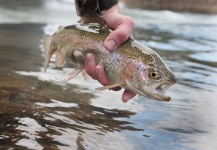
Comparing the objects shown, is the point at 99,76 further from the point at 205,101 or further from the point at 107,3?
the point at 205,101

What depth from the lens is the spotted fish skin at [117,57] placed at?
2.14 meters

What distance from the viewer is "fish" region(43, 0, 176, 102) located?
2.14 metres

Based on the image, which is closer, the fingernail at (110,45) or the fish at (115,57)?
the fish at (115,57)

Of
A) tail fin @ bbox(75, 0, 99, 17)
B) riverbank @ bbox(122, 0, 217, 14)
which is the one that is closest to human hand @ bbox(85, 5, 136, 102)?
tail fin @ bbox(75, 0, 99, 17)

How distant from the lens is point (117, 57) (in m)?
2.35

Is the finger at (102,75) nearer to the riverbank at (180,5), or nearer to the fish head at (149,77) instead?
the fish head at (149,77)

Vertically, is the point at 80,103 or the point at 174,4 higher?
the point at 80,103

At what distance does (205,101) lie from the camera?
3814mm

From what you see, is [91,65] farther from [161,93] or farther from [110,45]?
[161,93]

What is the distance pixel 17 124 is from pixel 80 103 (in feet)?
2.67

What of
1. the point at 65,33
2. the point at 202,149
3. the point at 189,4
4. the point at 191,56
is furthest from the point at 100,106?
the point at 189,4

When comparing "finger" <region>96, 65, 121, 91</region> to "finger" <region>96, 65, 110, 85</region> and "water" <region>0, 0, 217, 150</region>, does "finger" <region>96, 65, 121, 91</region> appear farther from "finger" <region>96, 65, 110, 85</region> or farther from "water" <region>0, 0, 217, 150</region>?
"water" <region>0, 0, 217, 150</region>

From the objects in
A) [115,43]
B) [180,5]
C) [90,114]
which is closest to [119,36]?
[115,43]

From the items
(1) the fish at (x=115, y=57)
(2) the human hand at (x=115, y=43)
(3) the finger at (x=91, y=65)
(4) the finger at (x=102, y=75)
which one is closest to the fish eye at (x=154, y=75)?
(1) the fish at (x=115, y=57)
